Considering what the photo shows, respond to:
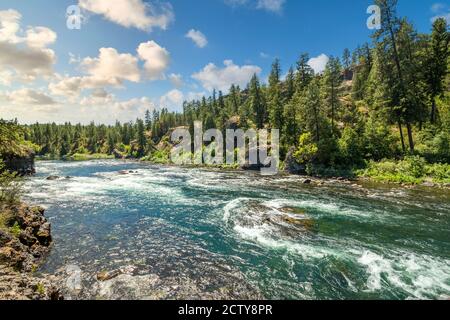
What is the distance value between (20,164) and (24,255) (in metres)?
50.9

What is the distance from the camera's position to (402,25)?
40094mm

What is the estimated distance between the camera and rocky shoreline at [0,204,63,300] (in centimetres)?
859

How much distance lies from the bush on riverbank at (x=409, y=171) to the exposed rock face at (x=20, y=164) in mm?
61138

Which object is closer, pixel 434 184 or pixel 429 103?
pixel 434 184

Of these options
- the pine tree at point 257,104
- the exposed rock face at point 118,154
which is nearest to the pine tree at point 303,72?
the pine tree at point 257,104

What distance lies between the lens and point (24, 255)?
1254 centimetres

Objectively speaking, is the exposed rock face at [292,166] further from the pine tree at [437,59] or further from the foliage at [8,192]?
the foliage at [8,192]

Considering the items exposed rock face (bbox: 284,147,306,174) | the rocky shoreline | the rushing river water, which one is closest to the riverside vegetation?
the rocky shoreline

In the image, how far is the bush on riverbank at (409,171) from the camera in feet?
109

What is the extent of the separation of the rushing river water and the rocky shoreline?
0.77 meters

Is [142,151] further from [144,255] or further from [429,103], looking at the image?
[144,255]

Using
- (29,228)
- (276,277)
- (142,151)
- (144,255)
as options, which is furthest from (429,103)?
(142,151)
